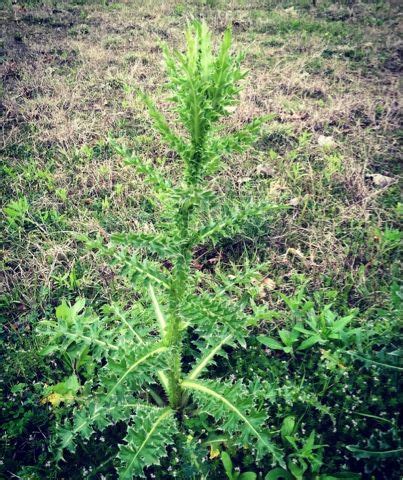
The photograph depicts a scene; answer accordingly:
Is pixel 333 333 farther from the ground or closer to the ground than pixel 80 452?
farther from the ground

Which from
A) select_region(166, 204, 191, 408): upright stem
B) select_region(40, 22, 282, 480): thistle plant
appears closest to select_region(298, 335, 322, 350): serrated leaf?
select_region(40, 22, 282, 480): thistle plant

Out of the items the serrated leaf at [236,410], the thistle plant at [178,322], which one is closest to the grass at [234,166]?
the thistle plant at [178,322]

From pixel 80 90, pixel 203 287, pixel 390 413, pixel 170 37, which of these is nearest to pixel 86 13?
pixel 170 37

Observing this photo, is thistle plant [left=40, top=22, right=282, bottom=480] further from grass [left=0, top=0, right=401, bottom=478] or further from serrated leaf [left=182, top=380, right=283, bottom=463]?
grass [left=0, top=0, right=401, bottom=478]

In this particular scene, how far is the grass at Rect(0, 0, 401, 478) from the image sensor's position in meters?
2.95

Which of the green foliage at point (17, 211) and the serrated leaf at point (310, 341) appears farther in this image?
the green foliage at point (17, 211)

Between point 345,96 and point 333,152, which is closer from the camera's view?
point 333,152

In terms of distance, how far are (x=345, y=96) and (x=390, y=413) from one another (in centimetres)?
391

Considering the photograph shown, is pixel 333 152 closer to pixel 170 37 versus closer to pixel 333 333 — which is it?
pixel 333 333

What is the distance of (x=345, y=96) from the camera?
479 centimetres

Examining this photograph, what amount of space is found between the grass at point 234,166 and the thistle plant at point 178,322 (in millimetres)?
303

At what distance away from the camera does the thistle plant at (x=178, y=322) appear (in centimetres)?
153

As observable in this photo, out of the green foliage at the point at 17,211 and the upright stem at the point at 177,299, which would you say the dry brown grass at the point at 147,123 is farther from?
the upright stem at the point at 177,299

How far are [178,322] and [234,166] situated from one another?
2.42 meters
